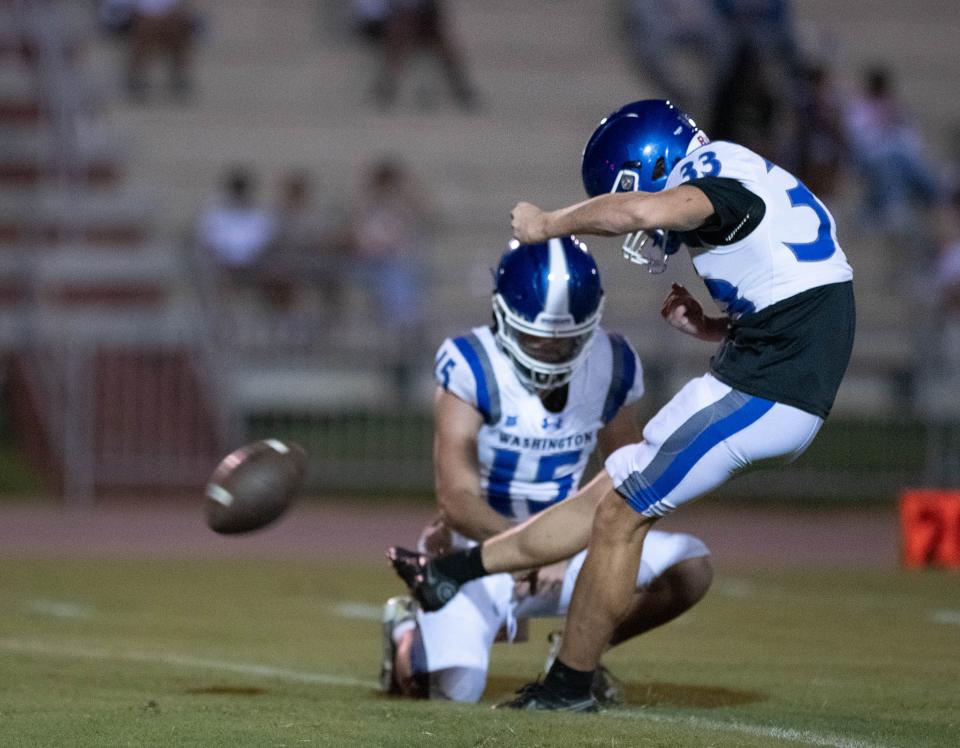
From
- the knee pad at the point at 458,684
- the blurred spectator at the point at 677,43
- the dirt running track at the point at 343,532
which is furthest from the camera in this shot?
the blurred spectator at the point at 677,43

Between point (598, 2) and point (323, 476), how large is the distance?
7.77m

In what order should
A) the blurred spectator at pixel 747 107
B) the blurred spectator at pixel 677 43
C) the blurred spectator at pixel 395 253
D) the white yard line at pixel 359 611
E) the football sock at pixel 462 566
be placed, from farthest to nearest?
the blurred spectator at pixel 677 43
the blurred spectator at pixel 747 107
the blurred spectator at pixel 395 253
the white yard line at pixel 359 611
the football sock at pixel 462 566

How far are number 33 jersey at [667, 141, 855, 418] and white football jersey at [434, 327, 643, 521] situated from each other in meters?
1.12

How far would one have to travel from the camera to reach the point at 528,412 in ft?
21.6

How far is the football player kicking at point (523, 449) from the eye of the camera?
6.31 m

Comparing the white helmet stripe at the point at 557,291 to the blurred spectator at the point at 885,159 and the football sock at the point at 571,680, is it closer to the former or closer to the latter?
the football sock at the point at 571,680

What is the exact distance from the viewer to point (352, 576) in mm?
10742

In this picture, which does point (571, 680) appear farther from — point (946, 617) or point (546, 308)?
point (946, 617)

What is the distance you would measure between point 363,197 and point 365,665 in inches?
364

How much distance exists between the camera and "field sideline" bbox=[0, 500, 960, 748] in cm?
540

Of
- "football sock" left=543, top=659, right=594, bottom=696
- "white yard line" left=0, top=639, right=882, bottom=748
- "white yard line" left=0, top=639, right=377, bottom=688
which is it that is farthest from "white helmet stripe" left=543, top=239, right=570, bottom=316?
"white yard line" left=0, top=639, right=377, bottom=688

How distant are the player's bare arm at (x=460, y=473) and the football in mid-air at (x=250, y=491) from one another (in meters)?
0.55

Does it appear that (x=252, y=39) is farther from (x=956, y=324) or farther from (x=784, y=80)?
(x=956, y=324)

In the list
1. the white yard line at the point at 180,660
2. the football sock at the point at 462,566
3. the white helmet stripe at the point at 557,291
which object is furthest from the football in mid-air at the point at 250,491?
the white helmet stripe at the point at 557,291
